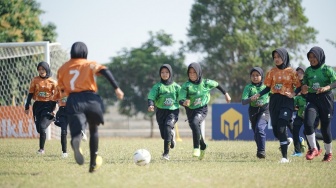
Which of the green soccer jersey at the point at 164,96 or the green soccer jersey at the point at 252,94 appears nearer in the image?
the green soccer jersey at the point at 164,96

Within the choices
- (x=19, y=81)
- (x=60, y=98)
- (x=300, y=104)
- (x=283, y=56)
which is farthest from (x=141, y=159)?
(x=19, y=81)

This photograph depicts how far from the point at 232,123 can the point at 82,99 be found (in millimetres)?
15497

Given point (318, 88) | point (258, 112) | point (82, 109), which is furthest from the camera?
point (258, 112)

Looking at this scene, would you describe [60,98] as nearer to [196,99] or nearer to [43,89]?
[43,89]

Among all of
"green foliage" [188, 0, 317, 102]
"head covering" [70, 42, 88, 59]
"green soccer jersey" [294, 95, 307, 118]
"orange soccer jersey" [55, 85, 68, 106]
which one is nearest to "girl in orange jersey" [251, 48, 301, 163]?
"green soccer jersey" [294, 95, 307, 118]

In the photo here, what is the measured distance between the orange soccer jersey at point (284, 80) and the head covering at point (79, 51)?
13.5 feet

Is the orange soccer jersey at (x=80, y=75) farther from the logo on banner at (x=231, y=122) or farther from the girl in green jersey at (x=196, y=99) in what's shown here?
the logo on banner at (x=231, y=122)

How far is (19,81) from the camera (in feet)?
89.7

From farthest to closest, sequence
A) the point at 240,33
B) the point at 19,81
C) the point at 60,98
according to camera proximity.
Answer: the point at 240,33 < the point at 19,81 < the point at 60,98

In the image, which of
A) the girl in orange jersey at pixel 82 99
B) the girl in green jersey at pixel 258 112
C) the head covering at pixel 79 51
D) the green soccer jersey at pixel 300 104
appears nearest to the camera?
the girl in orange jersey at pixel 82 99

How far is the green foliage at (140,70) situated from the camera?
4634 centimetres

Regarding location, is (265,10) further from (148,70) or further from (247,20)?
(148,70)

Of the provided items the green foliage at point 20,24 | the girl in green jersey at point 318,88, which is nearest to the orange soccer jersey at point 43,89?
the girl in green jersey at point 318,88

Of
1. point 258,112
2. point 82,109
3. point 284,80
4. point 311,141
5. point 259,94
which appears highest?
point 284,80
